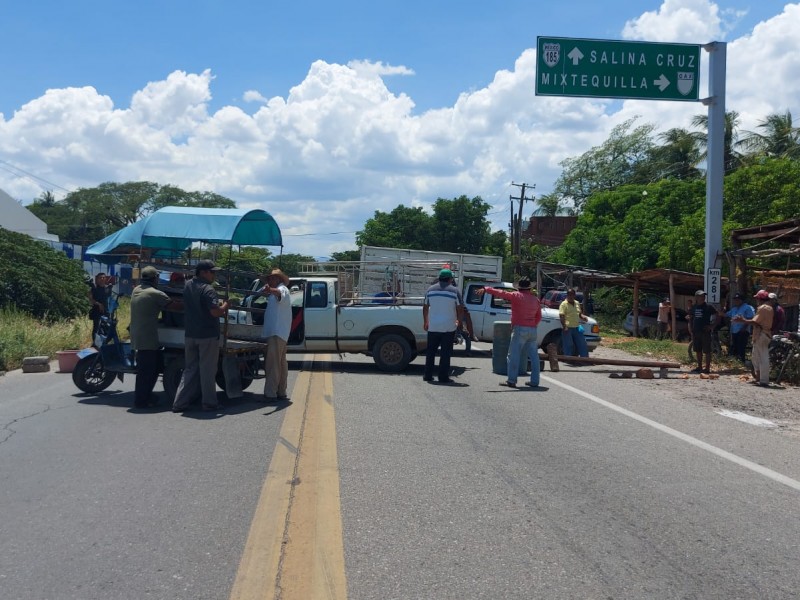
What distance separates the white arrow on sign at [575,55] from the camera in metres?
16.6

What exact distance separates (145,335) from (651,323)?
71.7 ft

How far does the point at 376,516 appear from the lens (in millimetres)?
5453

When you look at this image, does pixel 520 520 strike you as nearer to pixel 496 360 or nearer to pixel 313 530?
pixel 313 530

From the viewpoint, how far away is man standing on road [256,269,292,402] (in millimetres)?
10289

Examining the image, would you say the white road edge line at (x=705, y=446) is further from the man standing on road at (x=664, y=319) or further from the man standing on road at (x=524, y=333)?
the man standing on road at (x=664, y=319)

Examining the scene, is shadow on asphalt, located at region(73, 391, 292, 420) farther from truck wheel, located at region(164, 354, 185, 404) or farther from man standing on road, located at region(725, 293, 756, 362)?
man standing on road, located at region(725, 293, 756, 362)

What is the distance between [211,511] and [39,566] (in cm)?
125

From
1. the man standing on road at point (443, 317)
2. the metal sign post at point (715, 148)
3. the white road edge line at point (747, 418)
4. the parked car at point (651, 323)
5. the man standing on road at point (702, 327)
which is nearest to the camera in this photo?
the white road edge line at point (747, 418)

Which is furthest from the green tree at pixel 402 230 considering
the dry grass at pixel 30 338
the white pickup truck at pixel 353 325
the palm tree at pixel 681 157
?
the white pickup truck at pixel 353 325

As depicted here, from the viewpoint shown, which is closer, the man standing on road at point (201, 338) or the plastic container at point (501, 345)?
the man standing on road at point (201, 338)

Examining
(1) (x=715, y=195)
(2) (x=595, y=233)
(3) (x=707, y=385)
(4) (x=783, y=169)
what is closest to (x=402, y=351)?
(3) (x=707, y=385)

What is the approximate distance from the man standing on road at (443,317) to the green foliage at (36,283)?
12657 millimetres

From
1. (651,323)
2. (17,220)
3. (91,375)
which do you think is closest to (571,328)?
(91,375)

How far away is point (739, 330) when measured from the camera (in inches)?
678
